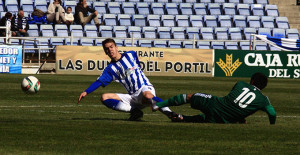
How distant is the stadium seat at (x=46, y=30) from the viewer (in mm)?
31766

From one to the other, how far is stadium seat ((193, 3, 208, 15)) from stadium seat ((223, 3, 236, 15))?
128 centimetres

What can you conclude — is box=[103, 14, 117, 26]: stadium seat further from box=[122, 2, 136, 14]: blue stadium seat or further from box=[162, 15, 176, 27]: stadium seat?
box=[162, 15, 176, 27]: stadium seat

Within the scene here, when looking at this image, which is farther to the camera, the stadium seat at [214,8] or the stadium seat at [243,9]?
the stadium seat at [243,9]

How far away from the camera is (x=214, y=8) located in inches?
1476

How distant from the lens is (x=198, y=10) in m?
37.1

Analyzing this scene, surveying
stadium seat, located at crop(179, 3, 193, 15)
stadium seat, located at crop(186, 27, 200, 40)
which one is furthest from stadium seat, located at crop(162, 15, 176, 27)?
stadium seat, located at crop(179, 3, 193, 15)

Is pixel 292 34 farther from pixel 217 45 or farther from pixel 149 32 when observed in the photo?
pixel 149 32

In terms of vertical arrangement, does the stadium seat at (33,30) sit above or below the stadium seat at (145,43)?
above

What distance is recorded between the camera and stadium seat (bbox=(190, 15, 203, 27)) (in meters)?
35.8

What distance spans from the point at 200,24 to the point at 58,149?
2961 cm

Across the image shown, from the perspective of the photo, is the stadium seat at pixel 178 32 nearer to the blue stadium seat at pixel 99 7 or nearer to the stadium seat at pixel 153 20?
the stadium seat at pixel 153 20

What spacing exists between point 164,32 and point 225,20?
4.42 meters

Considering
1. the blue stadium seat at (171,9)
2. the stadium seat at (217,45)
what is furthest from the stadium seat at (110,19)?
the stadium seat at (217,45)

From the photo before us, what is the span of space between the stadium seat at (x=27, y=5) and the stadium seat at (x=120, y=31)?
4657 millimetres
